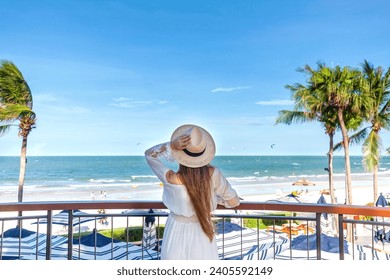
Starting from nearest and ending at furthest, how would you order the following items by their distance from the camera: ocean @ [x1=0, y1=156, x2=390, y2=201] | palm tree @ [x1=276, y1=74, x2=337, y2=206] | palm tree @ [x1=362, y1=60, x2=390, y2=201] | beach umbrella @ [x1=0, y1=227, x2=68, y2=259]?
beach umbrella @ [x1=0, y1=227, x2=68, y2=259], palm tree @ [x1=362, y1=60, x2=390, y2=201], palm tree @ [x1=276, y1=74, x2=337, y2=206], ocean @ [x1=0, y1=156, x2=390, y2=201]

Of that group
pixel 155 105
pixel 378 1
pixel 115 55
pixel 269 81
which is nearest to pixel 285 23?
pixel 378 1

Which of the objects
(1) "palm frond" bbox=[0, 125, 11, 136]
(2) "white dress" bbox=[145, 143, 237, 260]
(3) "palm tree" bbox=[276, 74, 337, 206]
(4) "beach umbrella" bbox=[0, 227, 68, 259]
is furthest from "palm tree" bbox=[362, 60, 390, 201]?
(2) "white dress" bbox=[145, 143, 237, 260]

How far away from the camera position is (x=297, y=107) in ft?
46.0

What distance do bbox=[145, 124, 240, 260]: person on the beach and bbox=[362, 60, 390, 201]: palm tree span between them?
39.8 ft

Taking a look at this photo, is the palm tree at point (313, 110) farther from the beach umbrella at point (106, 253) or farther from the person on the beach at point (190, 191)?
the person on the beach at point (190, 191)

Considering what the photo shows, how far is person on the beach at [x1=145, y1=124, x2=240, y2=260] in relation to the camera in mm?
1513

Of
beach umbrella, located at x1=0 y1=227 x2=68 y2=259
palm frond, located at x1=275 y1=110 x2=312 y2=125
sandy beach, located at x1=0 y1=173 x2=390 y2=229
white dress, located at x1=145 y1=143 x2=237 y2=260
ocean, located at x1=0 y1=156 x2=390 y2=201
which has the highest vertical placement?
palm frond, located at x1=275 y1=110 x2=312 y2=125

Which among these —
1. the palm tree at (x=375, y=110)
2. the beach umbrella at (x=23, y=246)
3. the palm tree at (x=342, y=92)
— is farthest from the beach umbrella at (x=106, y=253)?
the palm tree at (x=375, y=110)

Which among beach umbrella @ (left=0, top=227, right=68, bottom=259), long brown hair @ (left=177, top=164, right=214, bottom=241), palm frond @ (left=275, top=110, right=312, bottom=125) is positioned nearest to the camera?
long brown hair @ (left=177, top=164, right=214, bottom=241)

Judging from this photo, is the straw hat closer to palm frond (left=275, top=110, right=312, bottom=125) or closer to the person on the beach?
the person on the beach

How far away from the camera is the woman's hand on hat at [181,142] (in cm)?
153

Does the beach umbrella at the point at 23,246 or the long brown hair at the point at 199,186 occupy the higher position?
the long brown hair at the point at 199,186

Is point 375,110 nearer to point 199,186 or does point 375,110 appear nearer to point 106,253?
point 106,253

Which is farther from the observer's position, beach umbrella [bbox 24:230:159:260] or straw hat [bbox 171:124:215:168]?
beach umbrella [bbox 24:230:159:260]
